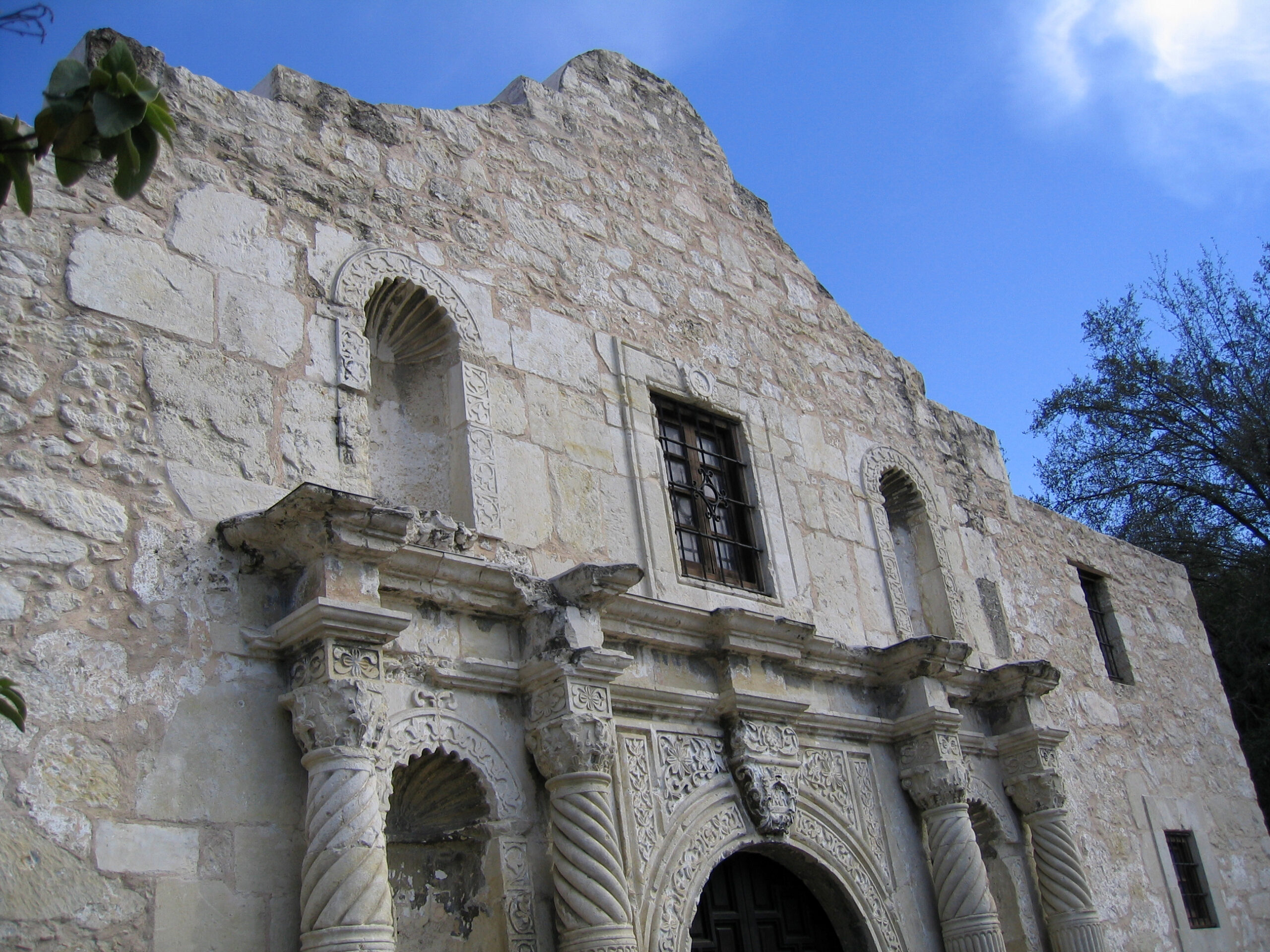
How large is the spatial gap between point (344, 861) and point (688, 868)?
1.82m

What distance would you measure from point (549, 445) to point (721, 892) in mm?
2190

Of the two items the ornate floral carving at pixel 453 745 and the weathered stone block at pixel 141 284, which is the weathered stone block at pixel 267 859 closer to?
the ornate floral carving at pixel 453 745

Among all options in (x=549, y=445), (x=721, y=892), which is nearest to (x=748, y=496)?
(x=549, y=445)

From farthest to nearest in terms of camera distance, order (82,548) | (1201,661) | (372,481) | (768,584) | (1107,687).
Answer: (1201,661) < (1107,687) < (768,584) < (372,481) < (82,548)

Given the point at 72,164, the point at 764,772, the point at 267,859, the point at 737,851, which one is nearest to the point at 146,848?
the point at 267,859

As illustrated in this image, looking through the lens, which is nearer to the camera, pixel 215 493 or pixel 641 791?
pixel 215 493

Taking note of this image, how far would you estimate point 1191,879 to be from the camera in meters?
8.28

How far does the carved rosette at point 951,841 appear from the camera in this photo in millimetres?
5848

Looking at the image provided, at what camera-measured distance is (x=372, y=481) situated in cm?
488

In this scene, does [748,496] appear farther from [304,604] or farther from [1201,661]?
[1201,661]

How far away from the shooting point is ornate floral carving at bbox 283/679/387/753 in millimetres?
3742

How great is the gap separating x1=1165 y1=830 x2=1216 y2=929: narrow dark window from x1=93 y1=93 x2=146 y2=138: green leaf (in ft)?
26.9

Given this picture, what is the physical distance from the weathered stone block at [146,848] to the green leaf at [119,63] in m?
2.34

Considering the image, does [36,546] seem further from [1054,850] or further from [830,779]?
[1054,850]
